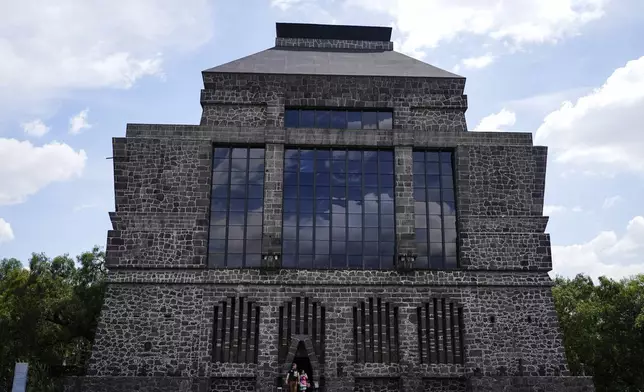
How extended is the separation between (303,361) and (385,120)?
539 inches

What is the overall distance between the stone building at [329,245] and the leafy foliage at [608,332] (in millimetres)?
7186

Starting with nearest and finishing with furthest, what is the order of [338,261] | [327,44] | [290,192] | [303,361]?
[303,361]
[338,261]
[290,192]
[327,44]

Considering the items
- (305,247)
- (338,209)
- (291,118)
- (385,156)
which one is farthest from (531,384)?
(291,118)

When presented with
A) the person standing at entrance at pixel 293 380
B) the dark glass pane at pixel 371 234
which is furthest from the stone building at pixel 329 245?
the person standing at entrance at pixel 293 380

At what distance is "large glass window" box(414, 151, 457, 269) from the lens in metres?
30.7

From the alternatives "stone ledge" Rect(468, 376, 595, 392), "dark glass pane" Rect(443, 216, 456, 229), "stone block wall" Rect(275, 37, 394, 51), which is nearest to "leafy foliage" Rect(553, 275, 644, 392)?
"stone ledge" Rect(468, 376, 595, 392)

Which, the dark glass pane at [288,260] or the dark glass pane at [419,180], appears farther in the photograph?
the dark glass pane at [419,180]

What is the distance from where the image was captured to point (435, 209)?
31500 millimetres

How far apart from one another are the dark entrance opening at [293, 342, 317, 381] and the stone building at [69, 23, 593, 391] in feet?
0.31

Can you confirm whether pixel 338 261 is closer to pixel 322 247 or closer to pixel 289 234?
pixel 322 247

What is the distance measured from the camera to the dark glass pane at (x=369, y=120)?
32.8m

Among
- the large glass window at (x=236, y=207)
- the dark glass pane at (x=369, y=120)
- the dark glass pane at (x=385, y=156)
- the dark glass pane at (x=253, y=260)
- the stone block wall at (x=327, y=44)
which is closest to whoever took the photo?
the dark glass pane at (x=253, y=260)

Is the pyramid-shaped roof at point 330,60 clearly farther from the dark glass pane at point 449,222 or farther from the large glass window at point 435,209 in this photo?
the dark glass pane at point 449,222

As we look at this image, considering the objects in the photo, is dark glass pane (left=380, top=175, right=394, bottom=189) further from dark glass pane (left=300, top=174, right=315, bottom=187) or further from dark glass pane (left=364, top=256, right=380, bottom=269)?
dark glass pane (left=364, top=256, right=380, bottom=269)
